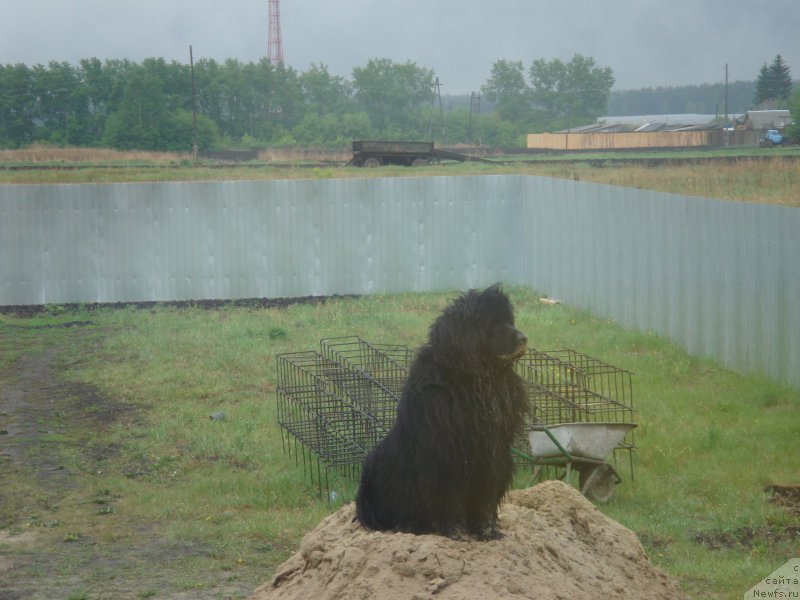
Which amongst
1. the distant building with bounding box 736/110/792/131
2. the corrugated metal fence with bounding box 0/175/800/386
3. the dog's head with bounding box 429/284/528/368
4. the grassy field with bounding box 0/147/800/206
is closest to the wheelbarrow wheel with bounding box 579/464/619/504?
the dog's head with bounding box 429/284/528/368

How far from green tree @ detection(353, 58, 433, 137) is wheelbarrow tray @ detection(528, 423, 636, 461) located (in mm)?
47104

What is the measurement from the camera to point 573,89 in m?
56.8

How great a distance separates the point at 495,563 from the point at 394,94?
5374cm

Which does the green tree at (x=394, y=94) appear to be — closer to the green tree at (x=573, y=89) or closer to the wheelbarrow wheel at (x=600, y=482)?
the green tree at (x=573, y=89)

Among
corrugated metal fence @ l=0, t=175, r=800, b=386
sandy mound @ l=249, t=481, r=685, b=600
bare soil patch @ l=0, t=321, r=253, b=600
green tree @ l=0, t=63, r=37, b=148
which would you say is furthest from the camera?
green tree @ l=0, t=63, r=37, b=148

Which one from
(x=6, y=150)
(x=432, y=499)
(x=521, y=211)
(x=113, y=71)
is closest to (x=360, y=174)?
(x=521, y=211)

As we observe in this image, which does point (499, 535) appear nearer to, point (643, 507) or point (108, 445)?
point (643, 507)

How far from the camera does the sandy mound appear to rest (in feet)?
17.3

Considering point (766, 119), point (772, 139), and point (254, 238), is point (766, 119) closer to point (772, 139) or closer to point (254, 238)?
point (772, 139)

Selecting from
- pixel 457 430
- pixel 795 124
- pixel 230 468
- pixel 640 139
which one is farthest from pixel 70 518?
pixel 640 139

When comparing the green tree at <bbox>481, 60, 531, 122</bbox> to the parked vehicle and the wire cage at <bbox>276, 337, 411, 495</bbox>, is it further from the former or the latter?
the wire cage at <bbox>276, 337, 411, 495</bbox>

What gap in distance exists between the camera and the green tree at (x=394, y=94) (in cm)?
5631

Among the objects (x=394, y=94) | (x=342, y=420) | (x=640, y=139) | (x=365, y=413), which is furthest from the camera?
(x=394, y=94)

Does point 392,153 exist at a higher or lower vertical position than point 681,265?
higher
